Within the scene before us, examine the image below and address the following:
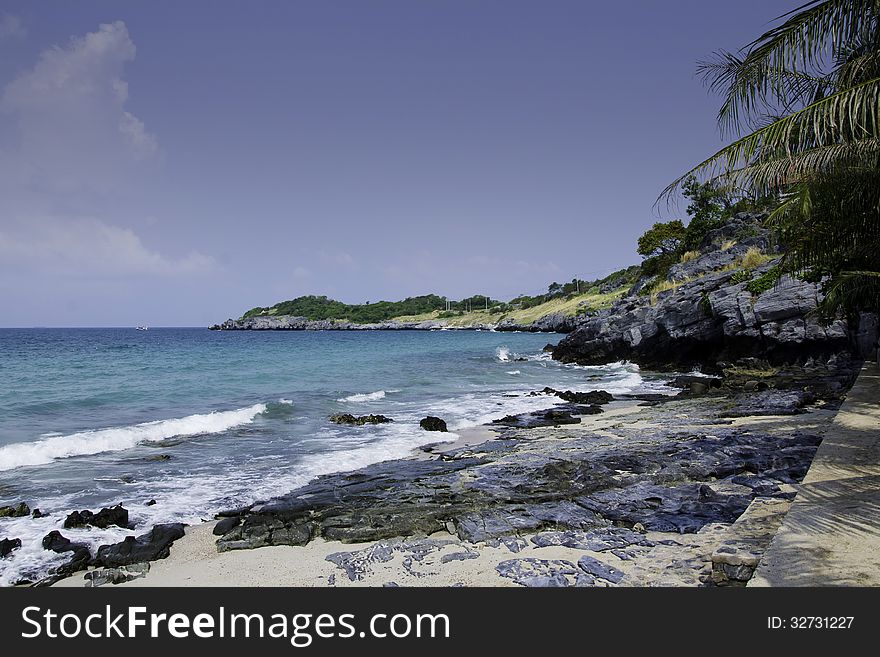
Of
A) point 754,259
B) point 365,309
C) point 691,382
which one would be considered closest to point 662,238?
point 754,259

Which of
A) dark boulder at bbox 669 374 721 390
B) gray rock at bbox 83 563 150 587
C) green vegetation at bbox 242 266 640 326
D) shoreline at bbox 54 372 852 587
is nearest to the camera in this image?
shoreline at bbox 54 372 852 587

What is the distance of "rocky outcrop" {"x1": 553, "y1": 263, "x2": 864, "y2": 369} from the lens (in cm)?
2297

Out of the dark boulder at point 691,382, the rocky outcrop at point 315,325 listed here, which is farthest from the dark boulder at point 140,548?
the rocky outcrop at point 315,325

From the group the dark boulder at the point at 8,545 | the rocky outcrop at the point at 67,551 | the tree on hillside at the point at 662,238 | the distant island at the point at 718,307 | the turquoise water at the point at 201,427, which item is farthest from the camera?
the tree on hillside at the point at 662,238

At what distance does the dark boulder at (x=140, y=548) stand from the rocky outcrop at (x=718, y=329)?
1791 centimetres

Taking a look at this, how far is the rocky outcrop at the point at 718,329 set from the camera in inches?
904

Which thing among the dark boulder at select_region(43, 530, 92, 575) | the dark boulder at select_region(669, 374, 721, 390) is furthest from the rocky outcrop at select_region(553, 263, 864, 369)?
the dark boulder at select_region(43, 530, 92, 575)

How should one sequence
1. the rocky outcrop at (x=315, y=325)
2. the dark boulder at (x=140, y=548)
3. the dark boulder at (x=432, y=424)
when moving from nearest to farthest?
the dark boulder at (x=140, y=548)
the dark boulder at (x=432, y=424)
the rocky outcrop at (x=315, y=325)

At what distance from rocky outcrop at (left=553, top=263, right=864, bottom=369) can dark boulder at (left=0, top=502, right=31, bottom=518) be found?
2018 cm

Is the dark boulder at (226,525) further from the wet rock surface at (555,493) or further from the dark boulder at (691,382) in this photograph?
the dark boulder at (691,382)

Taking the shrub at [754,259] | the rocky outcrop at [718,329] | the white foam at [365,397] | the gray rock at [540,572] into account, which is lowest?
the white foam at [365,397]

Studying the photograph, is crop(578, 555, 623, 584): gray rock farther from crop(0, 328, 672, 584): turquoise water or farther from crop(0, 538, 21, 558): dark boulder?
crop(0, 538, 21, 558): dark boulder

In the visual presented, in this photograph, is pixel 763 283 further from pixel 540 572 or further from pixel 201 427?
pixel 201 427

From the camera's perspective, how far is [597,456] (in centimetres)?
1087
